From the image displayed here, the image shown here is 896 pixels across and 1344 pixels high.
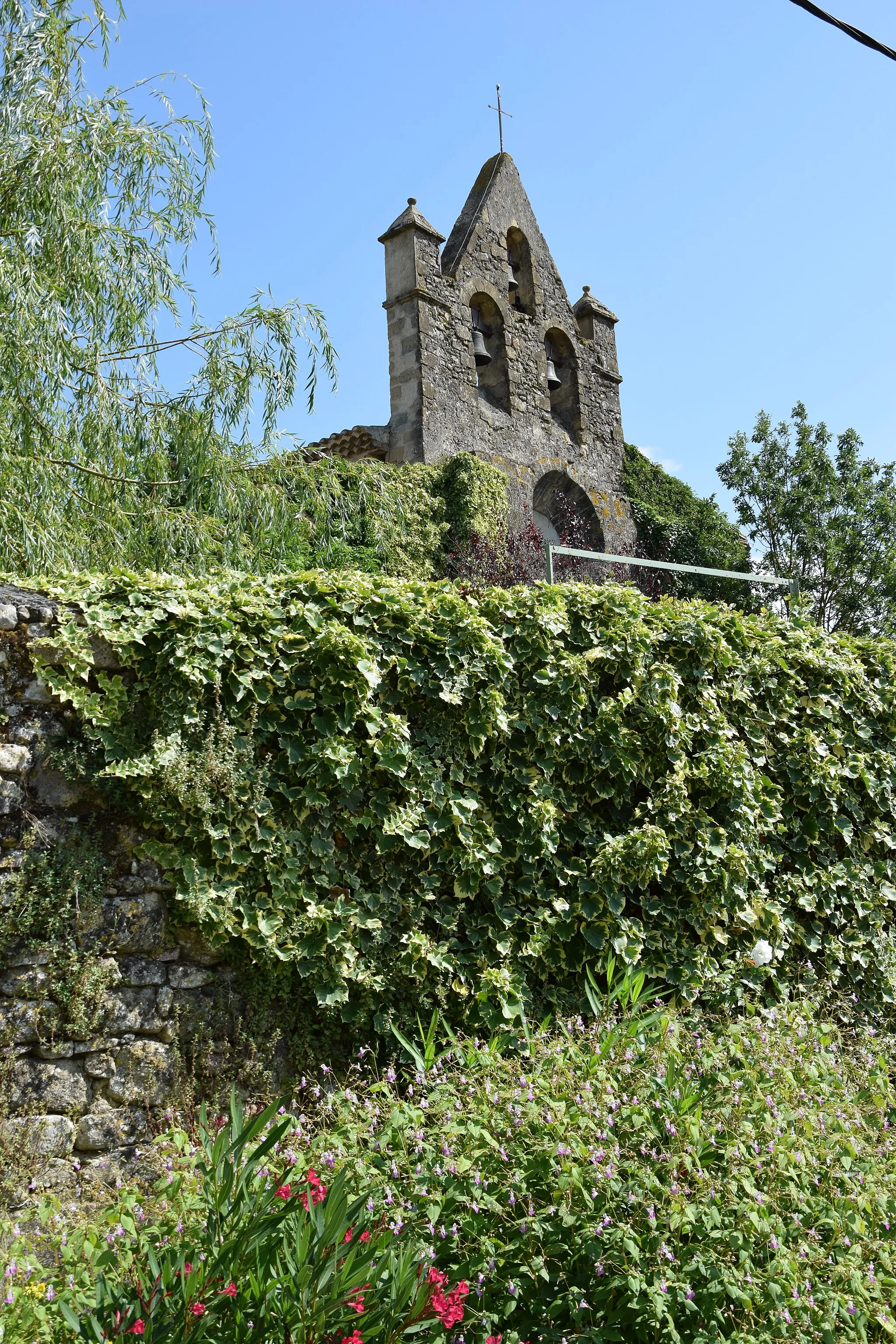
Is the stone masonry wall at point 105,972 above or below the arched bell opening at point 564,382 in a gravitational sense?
below

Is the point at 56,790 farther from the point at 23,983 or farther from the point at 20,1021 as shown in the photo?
the point at 20,1021

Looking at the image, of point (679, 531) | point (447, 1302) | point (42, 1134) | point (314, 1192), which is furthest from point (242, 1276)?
point (679, 531)

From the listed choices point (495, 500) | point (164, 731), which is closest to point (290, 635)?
point (164, 731)

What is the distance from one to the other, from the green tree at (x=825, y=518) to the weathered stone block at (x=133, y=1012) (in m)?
14.7

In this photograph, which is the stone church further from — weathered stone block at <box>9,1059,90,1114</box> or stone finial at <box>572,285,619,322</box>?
weathered stone block at <box>9,1059,90,1114</box>

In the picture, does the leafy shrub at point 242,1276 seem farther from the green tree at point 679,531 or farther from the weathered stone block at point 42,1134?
the green tree at point 679,531

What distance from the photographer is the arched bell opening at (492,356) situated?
12.8m

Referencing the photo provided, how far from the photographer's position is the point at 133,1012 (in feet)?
12.8

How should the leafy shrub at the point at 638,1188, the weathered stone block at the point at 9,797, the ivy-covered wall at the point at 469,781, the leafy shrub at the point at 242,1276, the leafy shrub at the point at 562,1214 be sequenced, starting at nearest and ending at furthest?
the leafy shrub at the point at 242,1276
the leafy shrub at the point at 562,1214
the leafy shrub at the point at 638,1188
the weathered stone block at the point at 9,797
the ivy-covered wall at the point at 469,781

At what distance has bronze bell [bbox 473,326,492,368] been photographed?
40.9 feet

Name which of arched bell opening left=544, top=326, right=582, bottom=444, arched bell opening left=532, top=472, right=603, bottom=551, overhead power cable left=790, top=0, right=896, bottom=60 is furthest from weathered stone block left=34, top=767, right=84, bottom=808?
arched bell opening left=544, top=326, right=582, bottom=444

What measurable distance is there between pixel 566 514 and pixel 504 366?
2.10m

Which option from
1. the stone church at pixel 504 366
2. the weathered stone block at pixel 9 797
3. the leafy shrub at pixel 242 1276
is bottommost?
the leafy shrub at pixel 242 1276

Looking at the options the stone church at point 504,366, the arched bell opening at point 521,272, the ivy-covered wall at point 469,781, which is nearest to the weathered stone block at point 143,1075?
the ivy-covered wall at point 469,781
